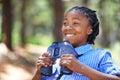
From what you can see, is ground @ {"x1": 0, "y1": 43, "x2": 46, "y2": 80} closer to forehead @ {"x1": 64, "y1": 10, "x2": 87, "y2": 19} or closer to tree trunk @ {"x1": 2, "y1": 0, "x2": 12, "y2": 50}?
tree trunk @ {"x1": 2, "y1": 0, "x2": 12, "y2": 50}

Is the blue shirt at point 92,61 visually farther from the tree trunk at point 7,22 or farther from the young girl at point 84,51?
the tree trunk at point 7,22

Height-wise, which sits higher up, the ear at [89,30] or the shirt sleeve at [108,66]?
the ear at [89,30]

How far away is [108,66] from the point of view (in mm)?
2594

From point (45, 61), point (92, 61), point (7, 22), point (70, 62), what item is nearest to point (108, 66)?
point (92, 61)

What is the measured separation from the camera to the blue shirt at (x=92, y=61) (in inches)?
102

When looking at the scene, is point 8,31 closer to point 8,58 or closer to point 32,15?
point 8,58

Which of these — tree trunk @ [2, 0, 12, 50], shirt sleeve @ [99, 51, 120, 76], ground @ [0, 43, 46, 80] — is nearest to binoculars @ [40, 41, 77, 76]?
shirt sleeve @ [99, 51, 120, 76]

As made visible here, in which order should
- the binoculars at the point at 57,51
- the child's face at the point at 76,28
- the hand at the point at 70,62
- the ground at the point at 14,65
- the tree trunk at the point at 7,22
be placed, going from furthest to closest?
1. the tree trunk at the point at 7,22
2. the ground at the point at 14,65
3. the child's face at the point at 76,28
4. the binoculars at the point at 57,51
5. the hand at the point at 70,62

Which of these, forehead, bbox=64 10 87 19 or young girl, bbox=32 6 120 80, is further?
forehead, bbox=64 10 87 19

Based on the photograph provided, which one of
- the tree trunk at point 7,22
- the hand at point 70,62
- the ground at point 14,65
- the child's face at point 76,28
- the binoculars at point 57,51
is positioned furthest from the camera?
the tree trunk at point 7,22

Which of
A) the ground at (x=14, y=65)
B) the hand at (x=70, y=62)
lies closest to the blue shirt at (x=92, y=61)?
the hand at (x=70, y=62)

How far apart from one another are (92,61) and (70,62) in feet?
0.83

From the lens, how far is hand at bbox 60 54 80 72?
246cm

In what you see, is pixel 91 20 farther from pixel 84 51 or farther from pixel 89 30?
pixel 84 51
